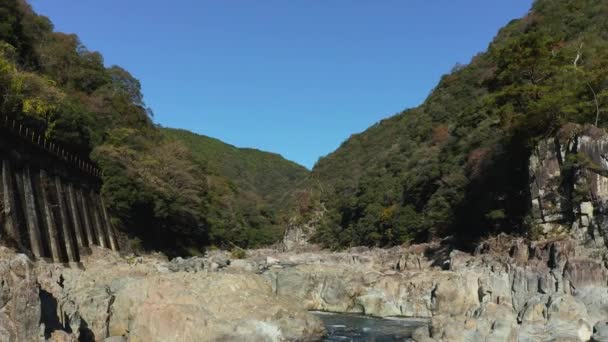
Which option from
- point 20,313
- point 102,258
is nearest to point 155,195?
point 102,258

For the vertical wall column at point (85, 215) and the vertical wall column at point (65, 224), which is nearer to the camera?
the vertical wall column at point (65, 224)

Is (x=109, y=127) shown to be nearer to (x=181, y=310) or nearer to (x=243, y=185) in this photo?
(x=181, y=310)

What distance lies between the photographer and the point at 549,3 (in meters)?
65.2

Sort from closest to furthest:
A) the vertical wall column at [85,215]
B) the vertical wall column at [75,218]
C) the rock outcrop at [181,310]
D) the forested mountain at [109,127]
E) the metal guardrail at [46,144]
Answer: the rock outcrop at [181,310] → the metal guardrail at [46,144] → the vertical wall column at [75,218] → the forested mountain at [109,127] → the vertical wall column at [85,215]

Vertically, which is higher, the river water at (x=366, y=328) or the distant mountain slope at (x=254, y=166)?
the distant mountain slope at (x=254, y=166)

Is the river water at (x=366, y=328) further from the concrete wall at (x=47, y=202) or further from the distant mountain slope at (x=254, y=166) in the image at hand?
the distant mountain slope at (x=254, y=166)

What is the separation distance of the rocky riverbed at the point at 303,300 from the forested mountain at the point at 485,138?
6.37m

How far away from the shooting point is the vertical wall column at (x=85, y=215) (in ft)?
108

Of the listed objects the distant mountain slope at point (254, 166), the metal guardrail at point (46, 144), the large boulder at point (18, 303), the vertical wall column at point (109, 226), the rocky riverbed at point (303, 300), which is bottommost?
the rocky riverbed at point (303, 300)

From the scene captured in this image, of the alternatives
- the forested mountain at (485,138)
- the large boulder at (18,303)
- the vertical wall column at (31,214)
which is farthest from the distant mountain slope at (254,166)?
the large boulder at (18,303)

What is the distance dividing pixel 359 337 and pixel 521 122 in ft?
52.8

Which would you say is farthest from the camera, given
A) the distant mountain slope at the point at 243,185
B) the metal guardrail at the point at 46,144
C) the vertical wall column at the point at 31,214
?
the distant mountain slope at the point at 243,185

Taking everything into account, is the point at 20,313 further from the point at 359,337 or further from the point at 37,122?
the point at 37,122

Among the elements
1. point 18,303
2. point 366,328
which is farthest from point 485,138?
point 18,303
